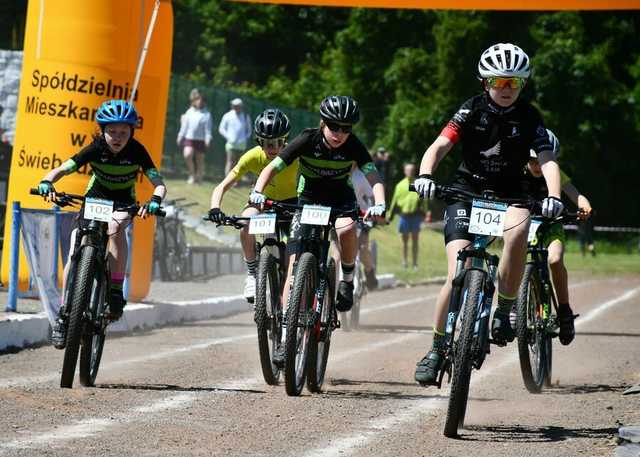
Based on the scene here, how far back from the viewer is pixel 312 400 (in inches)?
373

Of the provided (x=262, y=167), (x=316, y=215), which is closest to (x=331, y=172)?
(x=316, y=215)

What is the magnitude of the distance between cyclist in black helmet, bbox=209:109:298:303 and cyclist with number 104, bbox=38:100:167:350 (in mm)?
833

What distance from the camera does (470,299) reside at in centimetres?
799

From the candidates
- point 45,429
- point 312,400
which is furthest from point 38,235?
point 45,429

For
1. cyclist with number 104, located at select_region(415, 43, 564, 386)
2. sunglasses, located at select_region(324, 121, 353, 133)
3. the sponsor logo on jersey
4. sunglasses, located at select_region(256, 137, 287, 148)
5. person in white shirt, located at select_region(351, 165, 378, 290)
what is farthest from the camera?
person in white shirt, located at select_region(351, 165, 378, 290)

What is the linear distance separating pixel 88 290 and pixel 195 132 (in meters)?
19.5

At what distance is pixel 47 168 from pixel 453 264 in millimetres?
8163

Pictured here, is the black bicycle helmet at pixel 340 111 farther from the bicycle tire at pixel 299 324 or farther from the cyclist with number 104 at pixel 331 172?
the bicycle tire at pixel 299 324

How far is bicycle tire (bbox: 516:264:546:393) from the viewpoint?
10.3 metres

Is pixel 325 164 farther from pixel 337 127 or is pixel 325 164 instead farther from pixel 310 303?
pixel 310 303

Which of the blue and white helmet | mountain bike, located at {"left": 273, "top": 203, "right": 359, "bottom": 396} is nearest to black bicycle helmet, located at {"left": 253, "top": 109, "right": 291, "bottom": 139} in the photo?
the blue and white helmet

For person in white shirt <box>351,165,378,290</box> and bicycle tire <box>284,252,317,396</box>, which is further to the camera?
person in white shirt <box>351,165,378,290</box>

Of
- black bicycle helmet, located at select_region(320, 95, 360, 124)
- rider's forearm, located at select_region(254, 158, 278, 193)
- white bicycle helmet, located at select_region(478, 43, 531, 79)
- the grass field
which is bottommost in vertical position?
the grass field

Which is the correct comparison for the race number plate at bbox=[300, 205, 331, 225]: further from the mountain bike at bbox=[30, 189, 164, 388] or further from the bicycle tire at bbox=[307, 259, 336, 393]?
the mountain bike at bbox=[30, 189, 164, 388]
